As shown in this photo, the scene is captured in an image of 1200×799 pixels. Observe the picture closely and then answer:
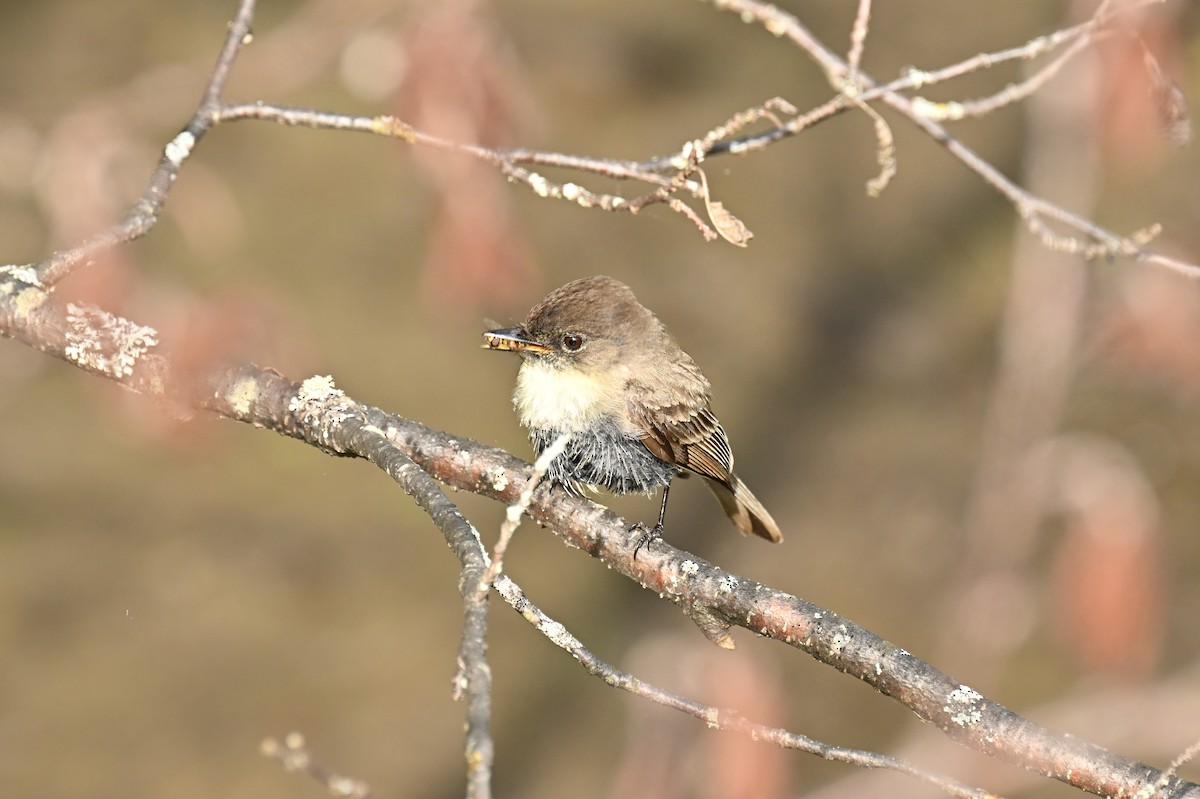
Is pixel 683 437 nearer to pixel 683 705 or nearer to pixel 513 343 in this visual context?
pixel 513 343

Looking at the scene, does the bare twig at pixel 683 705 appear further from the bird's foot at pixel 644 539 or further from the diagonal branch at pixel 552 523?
the bird's foot at pixel 644 539

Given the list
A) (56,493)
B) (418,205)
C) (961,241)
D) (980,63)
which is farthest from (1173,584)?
(56,493)

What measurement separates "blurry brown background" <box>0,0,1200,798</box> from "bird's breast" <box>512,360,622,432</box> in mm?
1372

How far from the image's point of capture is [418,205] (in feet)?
27.8

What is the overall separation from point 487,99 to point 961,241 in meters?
6.11

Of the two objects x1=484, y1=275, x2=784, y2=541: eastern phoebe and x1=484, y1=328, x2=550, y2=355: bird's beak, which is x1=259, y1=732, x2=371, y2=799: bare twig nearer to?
x1=484, y1=275, x2=784, y2=541: eastern phoebe

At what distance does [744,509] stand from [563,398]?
1011mm

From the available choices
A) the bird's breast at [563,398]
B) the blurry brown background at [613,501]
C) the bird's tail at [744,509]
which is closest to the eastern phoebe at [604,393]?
the bird's breast at [563,398]

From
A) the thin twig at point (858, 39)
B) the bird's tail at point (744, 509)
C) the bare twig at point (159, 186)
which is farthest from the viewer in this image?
the bird's tail at point (744, 509)

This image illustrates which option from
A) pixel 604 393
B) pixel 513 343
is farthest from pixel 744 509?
pixel 513 343

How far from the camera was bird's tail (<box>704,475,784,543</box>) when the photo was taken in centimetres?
477

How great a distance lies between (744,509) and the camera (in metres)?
4.84

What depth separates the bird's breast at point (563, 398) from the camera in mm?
4234

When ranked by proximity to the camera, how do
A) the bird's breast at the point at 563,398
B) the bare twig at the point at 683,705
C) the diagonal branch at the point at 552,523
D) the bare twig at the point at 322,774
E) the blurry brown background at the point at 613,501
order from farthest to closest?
the blurry brown background at the point at 613,501 → the bird's breast at the point at 563,398 → the diagonal branch at the point at 552,523 → the bare twig at the point at 683,705 → the bare twig at the point at 322,774
